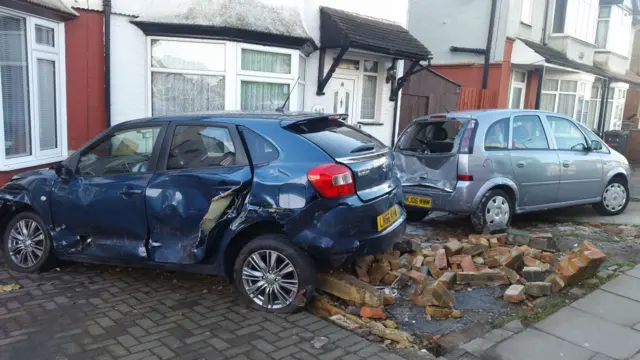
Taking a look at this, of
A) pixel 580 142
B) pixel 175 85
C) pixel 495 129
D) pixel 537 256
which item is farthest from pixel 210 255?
pixel 580 142

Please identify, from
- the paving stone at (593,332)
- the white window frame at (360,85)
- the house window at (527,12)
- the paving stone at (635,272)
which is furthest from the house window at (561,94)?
the paving stone at (593,332)

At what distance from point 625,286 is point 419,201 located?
8.41 ft

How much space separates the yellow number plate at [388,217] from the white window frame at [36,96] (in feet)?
17.0

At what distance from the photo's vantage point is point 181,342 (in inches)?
151

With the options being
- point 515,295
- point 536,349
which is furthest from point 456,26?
point 536,349

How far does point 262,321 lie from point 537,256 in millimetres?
2957

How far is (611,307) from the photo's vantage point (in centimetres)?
443

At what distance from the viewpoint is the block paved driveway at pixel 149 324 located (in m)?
3.69

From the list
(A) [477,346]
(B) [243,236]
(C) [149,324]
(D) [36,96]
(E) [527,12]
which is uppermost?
(E) [527,12]

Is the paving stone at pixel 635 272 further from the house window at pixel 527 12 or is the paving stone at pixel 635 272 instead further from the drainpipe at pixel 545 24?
the drainpipe at pixel 545 24

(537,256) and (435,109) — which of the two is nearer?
(537,256)

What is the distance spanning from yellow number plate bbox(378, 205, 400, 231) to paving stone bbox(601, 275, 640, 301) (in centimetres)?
203

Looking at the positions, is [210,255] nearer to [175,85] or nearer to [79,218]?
[79,218]

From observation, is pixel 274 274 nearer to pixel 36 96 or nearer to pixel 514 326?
pixel 514 326
